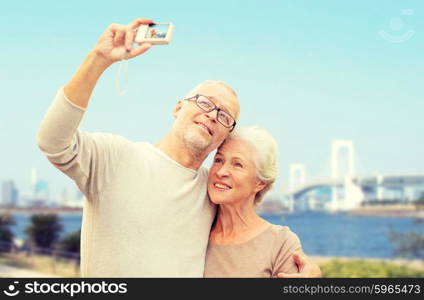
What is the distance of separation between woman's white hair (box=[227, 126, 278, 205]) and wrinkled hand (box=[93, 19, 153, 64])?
449mm

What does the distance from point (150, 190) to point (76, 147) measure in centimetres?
26

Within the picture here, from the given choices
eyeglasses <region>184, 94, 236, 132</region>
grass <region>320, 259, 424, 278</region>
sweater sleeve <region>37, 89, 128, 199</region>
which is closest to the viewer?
sweater sleeve <region>37, 89, 128, 199</region>

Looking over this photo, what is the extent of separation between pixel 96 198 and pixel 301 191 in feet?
61.8

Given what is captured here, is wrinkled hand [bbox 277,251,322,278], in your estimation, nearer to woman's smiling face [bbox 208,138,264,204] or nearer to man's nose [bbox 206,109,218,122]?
woman's smiling face [bbox 208,138,264,204]

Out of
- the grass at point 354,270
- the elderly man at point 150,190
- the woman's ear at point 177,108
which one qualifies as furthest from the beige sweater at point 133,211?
the grass at point 354,270

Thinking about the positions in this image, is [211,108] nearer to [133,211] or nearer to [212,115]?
[212,115]

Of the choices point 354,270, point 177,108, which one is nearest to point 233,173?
point 177,108

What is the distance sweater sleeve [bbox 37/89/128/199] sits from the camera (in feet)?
5.09

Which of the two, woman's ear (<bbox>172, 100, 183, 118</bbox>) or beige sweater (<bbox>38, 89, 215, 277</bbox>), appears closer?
beige sweater (<bbox>38, 89, 215, 277</bbox>)

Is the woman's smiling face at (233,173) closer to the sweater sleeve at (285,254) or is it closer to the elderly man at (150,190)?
the elderly man at (150,190)

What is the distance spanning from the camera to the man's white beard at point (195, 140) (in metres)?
1.80

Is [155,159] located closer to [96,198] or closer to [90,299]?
[96,198]

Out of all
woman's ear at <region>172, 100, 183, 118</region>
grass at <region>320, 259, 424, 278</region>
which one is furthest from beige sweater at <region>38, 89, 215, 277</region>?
grass at <region>320, 259, 424, 278</region>

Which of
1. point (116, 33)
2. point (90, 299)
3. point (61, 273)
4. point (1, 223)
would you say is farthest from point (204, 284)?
point (1, 223)
